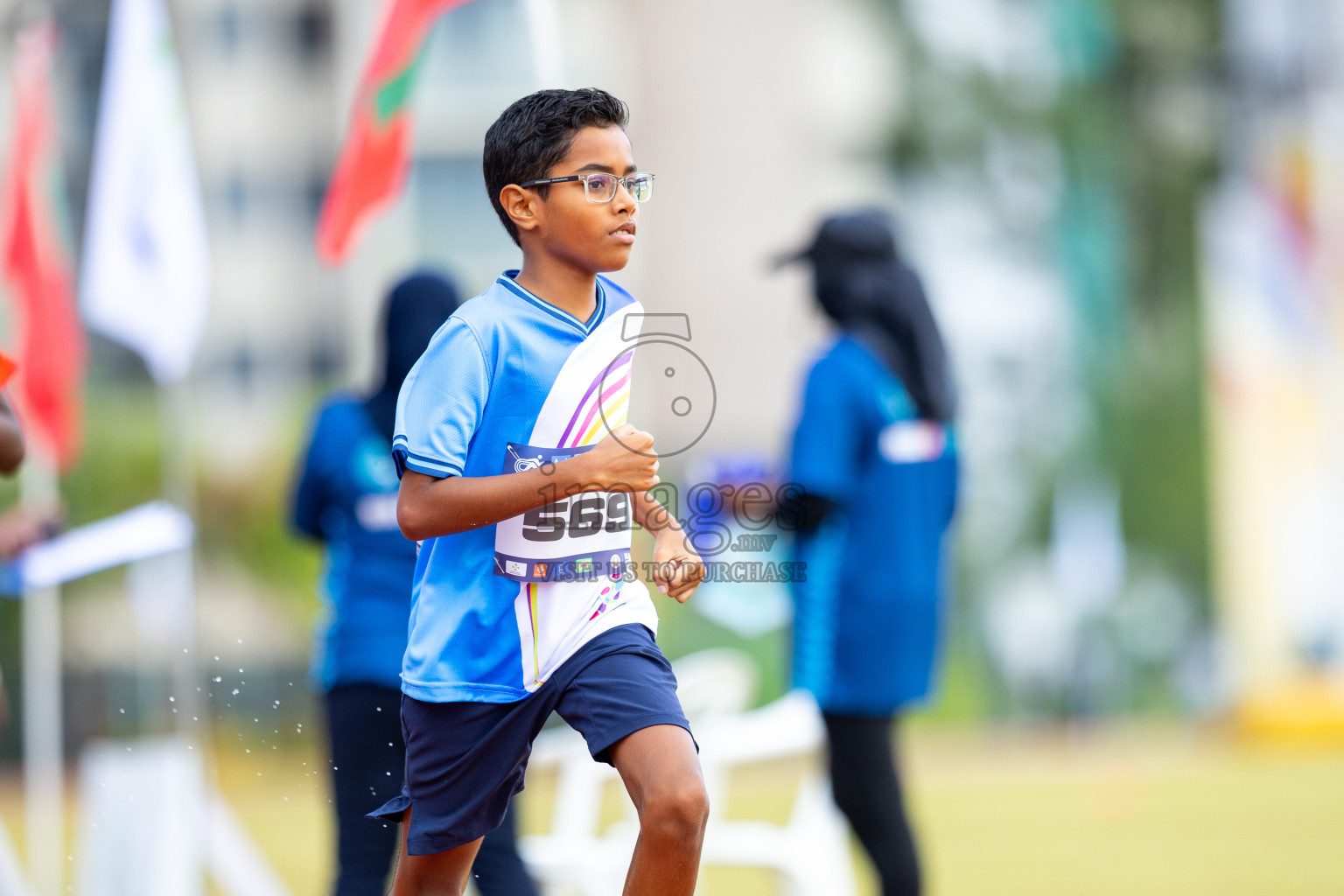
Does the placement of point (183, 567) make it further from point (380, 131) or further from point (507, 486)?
point (507, 486)

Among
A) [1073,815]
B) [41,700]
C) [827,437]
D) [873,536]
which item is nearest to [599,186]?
[827,437]

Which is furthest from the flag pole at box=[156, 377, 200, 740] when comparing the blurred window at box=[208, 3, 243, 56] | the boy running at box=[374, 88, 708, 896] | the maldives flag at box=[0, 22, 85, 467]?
the blurred window at box=[208, 3, 243, 56]

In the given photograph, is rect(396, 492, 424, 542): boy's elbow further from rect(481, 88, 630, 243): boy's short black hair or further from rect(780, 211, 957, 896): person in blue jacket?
rect(780, 211, 957, 896): person in blue jacket

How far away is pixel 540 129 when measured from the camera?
2.47 meters

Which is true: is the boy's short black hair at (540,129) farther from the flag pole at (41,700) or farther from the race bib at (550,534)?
the flag pole at (41,700)

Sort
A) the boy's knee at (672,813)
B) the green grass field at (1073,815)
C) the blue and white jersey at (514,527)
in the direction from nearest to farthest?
the boy's knee at (672,813) < the blue and white jersey at (514,527) < the green grass field at (1073,815)

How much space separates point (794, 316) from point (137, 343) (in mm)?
17994

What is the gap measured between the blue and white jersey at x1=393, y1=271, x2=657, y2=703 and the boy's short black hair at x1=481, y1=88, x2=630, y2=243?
0.18 m

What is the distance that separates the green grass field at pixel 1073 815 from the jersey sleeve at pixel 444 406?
42.5 inches

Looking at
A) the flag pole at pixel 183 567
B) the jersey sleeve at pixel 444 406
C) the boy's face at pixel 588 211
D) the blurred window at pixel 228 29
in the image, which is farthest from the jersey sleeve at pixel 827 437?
the blurred window at pixel 228 29

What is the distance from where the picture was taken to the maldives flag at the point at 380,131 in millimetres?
3832

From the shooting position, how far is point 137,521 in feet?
14.9

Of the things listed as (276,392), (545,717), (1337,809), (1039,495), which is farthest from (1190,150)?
(545,717)

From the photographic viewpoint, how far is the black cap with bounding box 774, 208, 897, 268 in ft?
13.6
